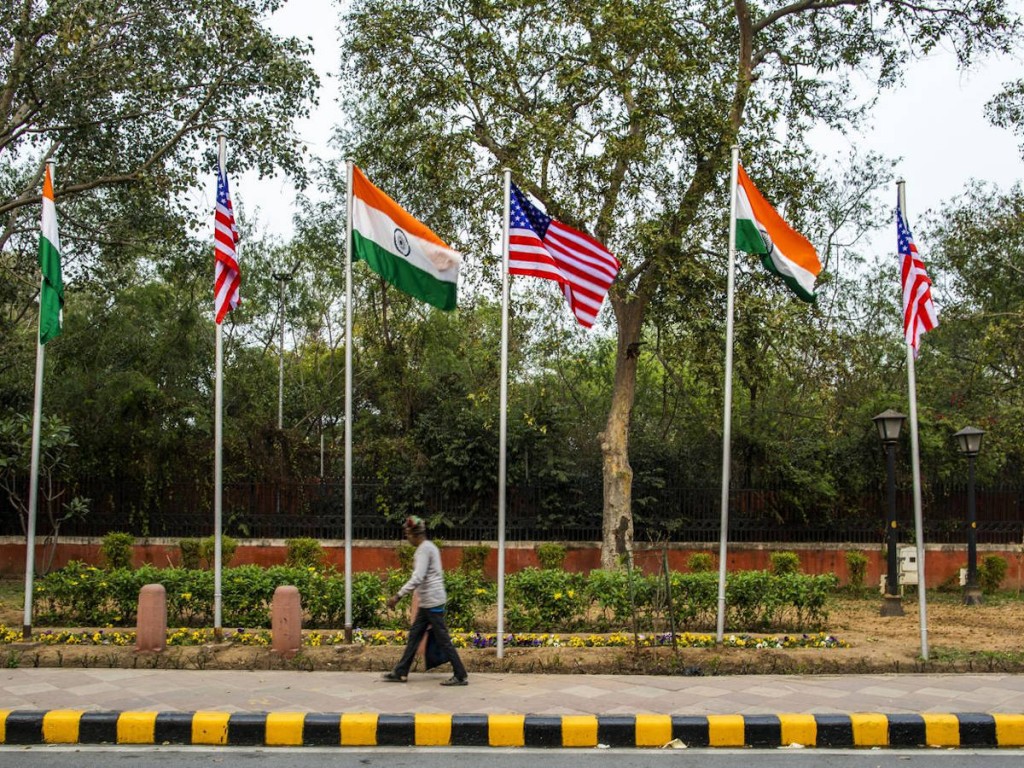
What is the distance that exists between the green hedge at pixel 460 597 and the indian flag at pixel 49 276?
10.4 feet

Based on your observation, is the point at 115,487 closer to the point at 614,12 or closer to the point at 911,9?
the point at 614,12

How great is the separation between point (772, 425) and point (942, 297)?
24.4 ft

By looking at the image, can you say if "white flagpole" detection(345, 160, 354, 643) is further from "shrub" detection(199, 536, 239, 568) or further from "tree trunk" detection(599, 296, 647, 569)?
"shrub" detection(199, 536, 239, 568)

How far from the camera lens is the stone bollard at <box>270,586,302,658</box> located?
989cm

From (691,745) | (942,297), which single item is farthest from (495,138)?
(942,297)

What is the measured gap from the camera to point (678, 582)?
38.7 feet

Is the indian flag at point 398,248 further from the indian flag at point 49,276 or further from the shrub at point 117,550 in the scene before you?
the shrub at point 117,550

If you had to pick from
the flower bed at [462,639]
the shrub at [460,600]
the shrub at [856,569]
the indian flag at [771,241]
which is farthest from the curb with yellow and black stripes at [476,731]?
the shrub at [856,569]

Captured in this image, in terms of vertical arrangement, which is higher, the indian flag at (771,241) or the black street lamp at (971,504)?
the indian flag at (771,241)

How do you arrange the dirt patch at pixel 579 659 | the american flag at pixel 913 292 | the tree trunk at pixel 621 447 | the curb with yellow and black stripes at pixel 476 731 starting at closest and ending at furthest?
the curb with yellow and black stripes at pixel 476 731 → the dirt patch at pixel 579 659 → the american flag at pixel 913 292 → the tree trunk at pixel 621 447

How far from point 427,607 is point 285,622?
198 cm

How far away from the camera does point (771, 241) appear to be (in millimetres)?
11195

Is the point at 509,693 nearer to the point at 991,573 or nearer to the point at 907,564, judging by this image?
the point at 907,564

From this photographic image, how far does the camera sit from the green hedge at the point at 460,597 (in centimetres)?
1159
